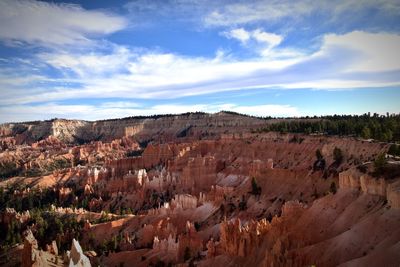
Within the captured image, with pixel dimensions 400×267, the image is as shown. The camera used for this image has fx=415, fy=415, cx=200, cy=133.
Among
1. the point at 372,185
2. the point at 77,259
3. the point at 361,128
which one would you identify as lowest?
the point at 77,259

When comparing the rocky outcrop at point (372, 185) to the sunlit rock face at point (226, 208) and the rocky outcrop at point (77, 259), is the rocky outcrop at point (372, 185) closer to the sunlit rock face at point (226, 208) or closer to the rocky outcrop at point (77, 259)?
the sunlit rock face at point (226, 208)

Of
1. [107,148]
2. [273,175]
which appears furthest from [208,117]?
[273,175]

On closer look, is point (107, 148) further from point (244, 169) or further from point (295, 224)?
point (295, 224)

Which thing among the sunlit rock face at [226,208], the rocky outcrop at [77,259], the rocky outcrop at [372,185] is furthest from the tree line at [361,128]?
the rocky outcrop at [77,259]

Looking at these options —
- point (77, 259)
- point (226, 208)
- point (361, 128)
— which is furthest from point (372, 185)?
point (361, 128)

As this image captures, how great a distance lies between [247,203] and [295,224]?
77.0ft

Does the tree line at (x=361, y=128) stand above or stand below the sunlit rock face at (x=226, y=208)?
above

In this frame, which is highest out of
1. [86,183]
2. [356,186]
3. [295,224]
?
[356,186]

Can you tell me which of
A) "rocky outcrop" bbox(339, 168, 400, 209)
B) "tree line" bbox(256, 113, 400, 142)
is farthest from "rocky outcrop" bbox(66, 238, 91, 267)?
"tree line" bbox(256, 113, 400, 142)

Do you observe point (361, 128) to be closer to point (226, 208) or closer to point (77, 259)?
point (226, 208)

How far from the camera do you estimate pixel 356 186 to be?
36938 millimetres

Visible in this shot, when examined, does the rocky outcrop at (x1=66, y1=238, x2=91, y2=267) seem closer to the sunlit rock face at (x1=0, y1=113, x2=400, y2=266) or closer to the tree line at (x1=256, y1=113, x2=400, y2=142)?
the sunlit rock face at (x1=0, y1=113, x2=400, y2=266)

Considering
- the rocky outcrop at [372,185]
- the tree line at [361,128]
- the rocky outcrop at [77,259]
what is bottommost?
the rocky outcrop at [77,259]

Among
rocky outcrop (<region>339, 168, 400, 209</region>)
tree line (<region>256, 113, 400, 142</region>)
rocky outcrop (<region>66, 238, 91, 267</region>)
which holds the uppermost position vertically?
tree line (<region>256, 113, 400, 142</region>)
